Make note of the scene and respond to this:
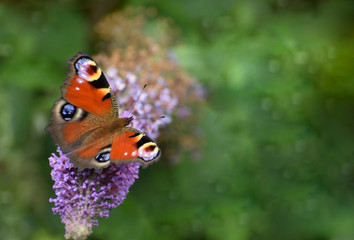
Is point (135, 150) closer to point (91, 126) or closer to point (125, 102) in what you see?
point (91, 126)

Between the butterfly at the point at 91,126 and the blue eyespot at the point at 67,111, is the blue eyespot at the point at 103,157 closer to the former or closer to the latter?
the butterfly at the point at 91,126

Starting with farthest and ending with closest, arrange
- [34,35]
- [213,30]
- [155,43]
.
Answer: [213,30], [34,35], [155,43]

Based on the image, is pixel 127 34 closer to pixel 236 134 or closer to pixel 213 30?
pixel 213 30

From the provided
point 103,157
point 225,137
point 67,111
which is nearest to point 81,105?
point 67,111

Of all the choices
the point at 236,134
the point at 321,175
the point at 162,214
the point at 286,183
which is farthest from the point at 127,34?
the point at 321,175

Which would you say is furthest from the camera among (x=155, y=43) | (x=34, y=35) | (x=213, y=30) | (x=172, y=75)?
(x=213, y=30)
